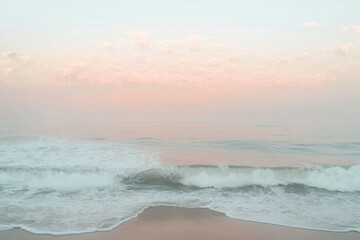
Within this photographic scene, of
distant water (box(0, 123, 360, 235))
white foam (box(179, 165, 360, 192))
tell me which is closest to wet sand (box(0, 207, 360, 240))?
distant water (box(0, 123, 360, 235))

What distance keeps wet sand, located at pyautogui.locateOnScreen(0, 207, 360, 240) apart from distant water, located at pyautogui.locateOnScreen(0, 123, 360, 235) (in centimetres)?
34

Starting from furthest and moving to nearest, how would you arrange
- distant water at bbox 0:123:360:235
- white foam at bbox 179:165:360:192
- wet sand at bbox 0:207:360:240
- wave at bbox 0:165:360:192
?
white foam at bbox 179:165:360:192, wave at bbox 0:165:360:192, distant water at bbox 0:123:360:235, wet sand at bbox 0:207:360:240

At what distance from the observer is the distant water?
321 inches

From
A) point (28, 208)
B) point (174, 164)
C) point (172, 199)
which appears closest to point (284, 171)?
point (174, 164)

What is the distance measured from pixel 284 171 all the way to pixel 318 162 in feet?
11.6

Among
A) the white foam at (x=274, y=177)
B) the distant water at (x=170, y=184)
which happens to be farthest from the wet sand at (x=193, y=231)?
the white foam at (x=274, y=177)

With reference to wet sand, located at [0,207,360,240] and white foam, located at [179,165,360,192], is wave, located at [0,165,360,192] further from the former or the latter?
wet sand, located at [0,207,360,240]

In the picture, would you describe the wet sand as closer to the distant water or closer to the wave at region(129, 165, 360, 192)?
the distant water

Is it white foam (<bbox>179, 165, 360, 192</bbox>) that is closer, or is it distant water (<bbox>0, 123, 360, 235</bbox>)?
distant water (<bbox>0, 123, 360, 235</bbox>)

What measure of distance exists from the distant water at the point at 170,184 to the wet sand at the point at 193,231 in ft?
1.11

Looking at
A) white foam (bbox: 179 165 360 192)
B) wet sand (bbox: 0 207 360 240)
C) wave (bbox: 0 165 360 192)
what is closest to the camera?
wet sand (bbox: 0 207 360 240)

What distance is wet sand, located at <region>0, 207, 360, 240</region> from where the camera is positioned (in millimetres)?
6754

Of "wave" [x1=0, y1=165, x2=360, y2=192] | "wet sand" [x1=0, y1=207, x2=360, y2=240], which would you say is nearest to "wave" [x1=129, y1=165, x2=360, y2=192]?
"wave" [x1=0, y1=165, x2=360, y2=192]

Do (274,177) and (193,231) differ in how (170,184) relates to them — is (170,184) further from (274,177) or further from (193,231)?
(193,231)
